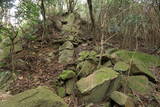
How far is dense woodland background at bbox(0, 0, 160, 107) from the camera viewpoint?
357cm

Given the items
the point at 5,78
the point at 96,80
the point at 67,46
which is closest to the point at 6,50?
the point at 5,78

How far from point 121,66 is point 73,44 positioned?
2.00 meters

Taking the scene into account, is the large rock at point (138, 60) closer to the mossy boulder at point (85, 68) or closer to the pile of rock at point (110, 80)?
the pile of rock at point (110, 80)

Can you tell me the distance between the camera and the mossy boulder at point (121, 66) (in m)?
3.32

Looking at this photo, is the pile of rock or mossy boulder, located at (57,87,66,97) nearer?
the pile of rock

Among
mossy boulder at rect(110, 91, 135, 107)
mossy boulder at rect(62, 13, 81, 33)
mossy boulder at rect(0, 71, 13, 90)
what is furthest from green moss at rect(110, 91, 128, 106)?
mossy boulder at rect(62, 13, 81, 33)

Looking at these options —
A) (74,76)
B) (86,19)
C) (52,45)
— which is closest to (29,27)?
(52,45)

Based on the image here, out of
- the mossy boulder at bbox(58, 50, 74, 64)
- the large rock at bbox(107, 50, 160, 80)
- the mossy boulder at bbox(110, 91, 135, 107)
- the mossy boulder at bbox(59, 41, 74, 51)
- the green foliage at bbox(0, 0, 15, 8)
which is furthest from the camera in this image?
the mossy boulder at bbox(59, 41, 74, 51)

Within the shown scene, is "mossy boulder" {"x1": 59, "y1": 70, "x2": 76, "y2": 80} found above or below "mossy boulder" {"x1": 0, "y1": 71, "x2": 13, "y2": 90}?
above

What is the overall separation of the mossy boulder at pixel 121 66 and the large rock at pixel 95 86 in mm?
405

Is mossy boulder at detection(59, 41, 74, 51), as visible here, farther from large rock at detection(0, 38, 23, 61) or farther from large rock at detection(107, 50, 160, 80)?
large rock at detection(107, 50, 160, 80)

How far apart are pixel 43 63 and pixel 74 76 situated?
133 centimetres

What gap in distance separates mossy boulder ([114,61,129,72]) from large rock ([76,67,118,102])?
405mm

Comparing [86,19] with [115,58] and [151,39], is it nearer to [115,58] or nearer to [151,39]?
[151,39]
